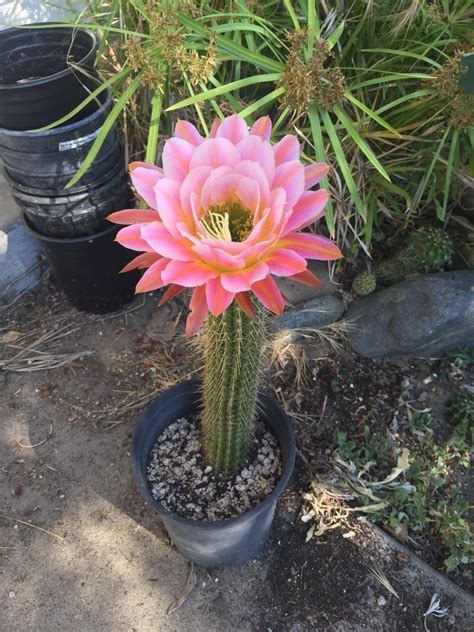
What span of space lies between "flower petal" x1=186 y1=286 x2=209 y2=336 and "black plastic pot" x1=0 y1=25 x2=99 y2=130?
879mm

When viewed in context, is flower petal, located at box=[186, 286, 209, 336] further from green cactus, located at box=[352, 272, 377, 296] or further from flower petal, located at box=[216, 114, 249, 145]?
green cactus, located at box=[352, 272, 377, 296]

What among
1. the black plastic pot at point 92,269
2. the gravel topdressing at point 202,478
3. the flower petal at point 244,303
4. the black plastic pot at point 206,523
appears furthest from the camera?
the black plastic pot at point 92,269

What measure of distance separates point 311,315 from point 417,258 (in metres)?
0.39

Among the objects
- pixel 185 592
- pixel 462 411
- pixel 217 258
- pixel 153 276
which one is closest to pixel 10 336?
pixel 185 592

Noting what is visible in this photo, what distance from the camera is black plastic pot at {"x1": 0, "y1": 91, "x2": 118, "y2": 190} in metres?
1.42

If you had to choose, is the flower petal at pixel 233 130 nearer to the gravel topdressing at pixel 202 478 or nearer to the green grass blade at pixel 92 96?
the green grass blade at pixel 92 96

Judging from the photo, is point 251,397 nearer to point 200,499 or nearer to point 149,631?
point 200,499

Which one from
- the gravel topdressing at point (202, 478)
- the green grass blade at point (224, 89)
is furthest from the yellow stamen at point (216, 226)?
the gravel topdressing at point (202, 478)

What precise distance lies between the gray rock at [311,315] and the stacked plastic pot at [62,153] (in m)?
0.58

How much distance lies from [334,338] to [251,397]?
2.34ft

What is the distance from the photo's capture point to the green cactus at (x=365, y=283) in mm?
1752

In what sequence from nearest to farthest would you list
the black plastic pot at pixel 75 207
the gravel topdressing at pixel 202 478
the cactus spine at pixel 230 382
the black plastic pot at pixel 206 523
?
the cactus spine at pixel 230 382, the black plastic pot at pixel 206 523, the gravel topdressing at pixel 202 478, the black plastic pot at pixel 75 207

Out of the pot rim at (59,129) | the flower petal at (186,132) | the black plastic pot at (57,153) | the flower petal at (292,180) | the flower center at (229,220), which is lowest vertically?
the black plastic pot at (57,153)

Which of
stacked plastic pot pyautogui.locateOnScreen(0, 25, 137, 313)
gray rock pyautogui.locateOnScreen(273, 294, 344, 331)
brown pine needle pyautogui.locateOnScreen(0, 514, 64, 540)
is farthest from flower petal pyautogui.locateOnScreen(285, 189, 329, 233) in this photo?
brown pine needle pyautogui.locateOnScreen(0, 514, 64, 540)
